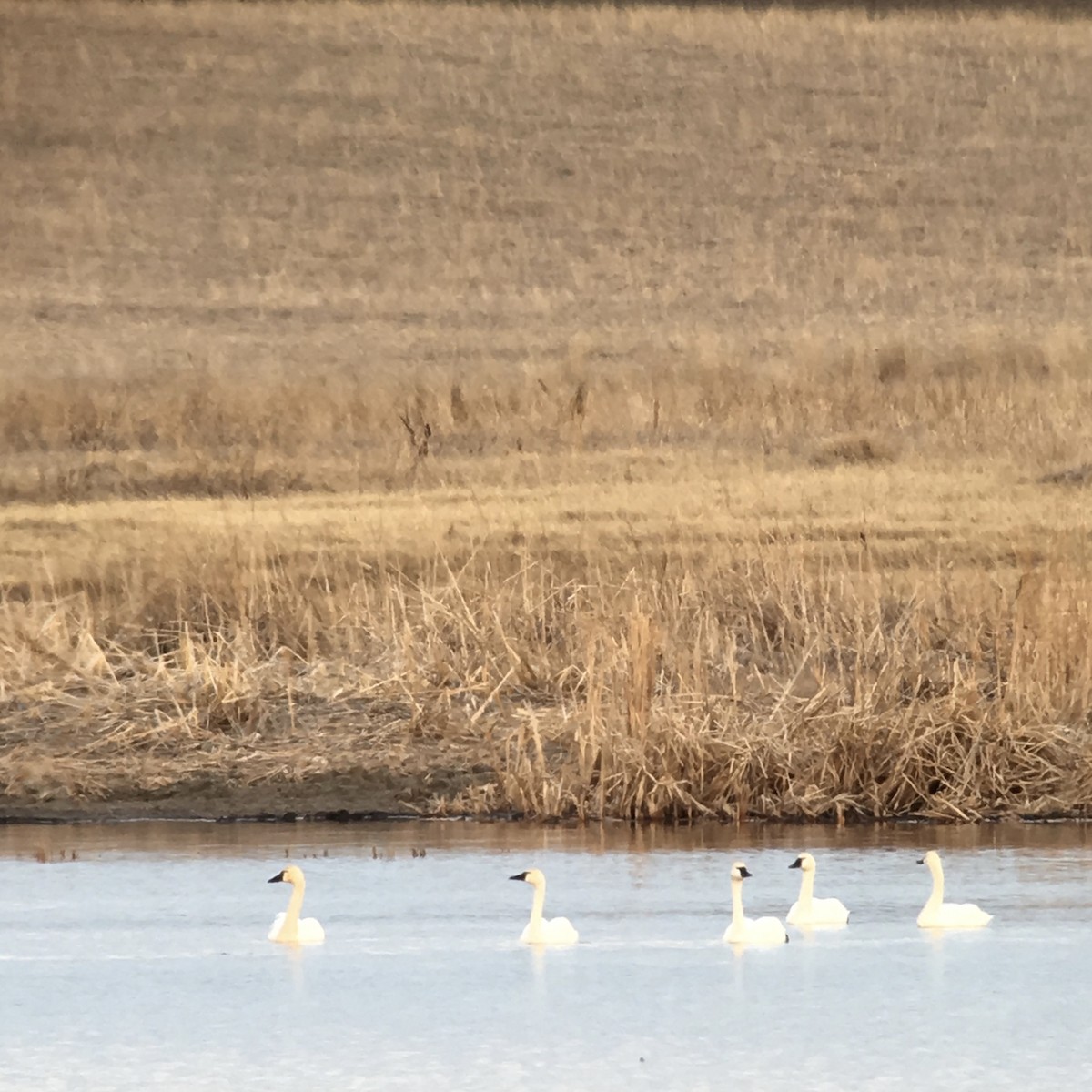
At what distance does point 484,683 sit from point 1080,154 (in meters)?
31.5

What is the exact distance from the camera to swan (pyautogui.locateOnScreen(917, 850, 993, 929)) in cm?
1354

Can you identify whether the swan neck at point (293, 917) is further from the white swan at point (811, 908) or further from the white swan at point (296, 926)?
the white swan at point (811, 908)

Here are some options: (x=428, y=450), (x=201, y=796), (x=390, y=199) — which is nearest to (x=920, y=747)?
(x=201, y=796)

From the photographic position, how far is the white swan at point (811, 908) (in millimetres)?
13719

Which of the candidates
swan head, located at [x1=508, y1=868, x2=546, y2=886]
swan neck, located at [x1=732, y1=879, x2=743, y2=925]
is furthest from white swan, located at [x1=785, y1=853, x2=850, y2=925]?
swan head, located at [x1=508, y1=868, x2=546, y2=886]

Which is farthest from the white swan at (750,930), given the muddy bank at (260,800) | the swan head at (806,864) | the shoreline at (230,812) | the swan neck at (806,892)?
the muddy bank at (260,800)

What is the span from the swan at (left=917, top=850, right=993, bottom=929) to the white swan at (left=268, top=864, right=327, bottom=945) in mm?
2829

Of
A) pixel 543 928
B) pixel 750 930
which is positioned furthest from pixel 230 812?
pixel 750 930

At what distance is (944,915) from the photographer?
13.6m

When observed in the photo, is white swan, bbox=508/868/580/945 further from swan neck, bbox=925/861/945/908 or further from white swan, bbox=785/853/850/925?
swan neck, bbox=925/861/945/908

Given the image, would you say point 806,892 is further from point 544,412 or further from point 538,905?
point 544,412

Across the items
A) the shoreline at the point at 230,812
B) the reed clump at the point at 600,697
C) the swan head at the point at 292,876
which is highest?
the reed clump at the point at 600,697

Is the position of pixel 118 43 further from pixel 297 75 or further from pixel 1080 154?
pixel 1080 154

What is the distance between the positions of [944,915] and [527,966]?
2026 mm
